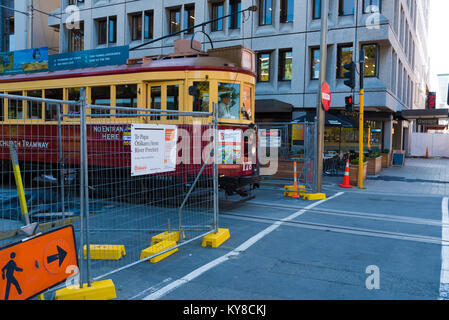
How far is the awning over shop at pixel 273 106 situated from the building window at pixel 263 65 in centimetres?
180

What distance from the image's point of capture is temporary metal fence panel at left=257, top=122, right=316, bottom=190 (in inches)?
457

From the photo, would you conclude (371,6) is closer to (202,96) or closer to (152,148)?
(202,96)

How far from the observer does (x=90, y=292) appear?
4027 millimetres

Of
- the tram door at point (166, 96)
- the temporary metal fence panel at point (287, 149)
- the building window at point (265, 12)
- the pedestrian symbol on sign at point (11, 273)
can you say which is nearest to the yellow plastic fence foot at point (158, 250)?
the pedestrian symbol on sign at point (11, 273)

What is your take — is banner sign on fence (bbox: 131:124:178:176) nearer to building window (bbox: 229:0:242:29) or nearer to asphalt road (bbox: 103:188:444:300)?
asphalt road (bbox: 103:188:444:300)

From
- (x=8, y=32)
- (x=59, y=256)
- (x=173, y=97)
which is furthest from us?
(x=8, y=32)

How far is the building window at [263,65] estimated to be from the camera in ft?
71.9

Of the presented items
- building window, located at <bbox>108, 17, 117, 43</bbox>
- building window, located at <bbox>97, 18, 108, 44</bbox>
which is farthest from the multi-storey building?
building window, located at <bbox>97, 18, 108, 44</bbox>

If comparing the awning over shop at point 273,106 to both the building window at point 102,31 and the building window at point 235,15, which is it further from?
the building window at point 102,31

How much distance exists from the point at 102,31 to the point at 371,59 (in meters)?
17.5

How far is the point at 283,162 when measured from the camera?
553 inches

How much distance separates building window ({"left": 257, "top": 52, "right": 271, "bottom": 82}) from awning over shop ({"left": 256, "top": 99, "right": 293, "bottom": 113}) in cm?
180

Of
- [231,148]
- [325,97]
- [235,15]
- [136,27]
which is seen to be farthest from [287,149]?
[136,27]
